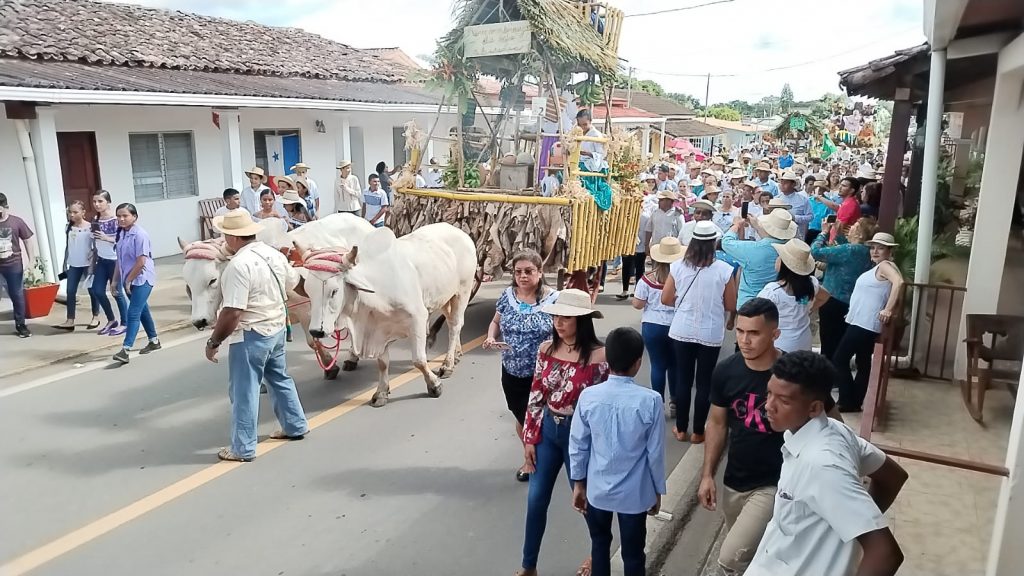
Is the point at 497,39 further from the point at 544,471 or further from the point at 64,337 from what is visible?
the point at 64,337

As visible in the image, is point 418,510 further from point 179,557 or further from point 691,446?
point 691,446

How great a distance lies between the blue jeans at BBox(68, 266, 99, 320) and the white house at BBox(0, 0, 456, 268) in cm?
183

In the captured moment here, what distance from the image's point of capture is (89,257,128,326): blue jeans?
26.3ft

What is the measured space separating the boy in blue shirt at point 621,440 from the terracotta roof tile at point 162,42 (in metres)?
10.4

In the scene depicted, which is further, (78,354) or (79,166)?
(79,166)

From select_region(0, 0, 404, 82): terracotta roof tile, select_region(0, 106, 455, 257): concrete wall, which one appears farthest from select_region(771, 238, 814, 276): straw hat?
select_region(0, 0, 404, 82): terracotta roof tile

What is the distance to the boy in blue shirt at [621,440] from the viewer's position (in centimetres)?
316

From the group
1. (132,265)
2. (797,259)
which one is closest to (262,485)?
(132,265)

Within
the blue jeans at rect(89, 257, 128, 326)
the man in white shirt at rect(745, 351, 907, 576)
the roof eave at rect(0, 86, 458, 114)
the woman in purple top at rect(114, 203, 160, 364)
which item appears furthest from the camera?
the roof eave at rect(0, 86, 458, 114)

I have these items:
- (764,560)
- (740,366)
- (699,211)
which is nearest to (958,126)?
(699,211)

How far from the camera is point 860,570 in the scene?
2197mm

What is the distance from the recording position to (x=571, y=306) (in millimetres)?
3582

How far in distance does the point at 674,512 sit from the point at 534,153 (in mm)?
5514

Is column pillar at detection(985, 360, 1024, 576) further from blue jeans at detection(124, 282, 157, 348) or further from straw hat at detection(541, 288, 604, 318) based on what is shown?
blue jeans at detection(124, 282, 157, 348)
